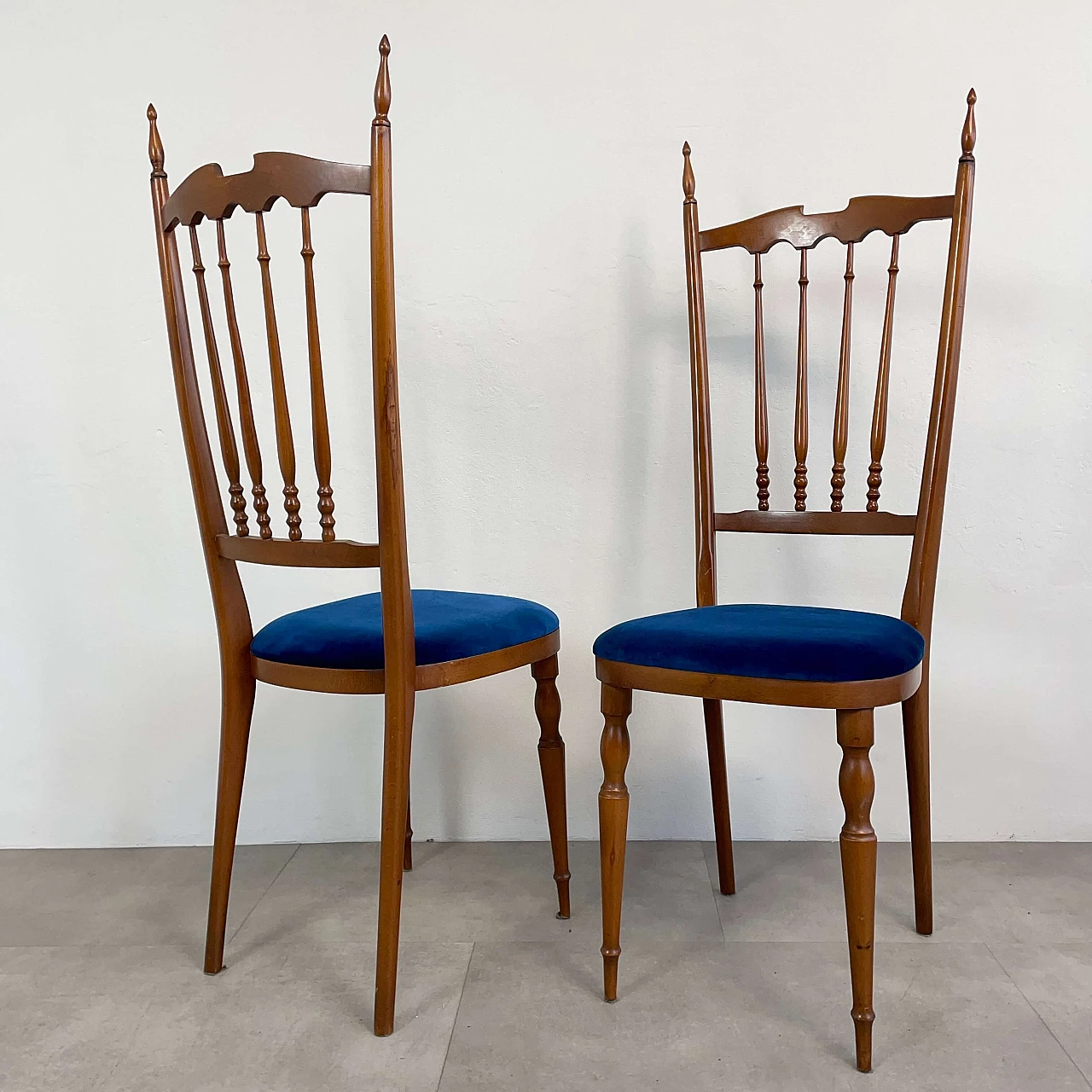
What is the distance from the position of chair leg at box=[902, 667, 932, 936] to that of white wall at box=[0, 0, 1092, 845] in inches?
16.8

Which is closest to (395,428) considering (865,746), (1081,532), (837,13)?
(865,746)

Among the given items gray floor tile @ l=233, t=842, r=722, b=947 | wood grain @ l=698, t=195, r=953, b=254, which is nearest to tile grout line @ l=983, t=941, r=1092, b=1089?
gray floor tile @ l=233, t=842, r=722, b=947

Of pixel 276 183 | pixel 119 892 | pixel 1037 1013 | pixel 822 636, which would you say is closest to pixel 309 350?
pixel 276 183

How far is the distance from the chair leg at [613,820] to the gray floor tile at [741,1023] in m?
0.08

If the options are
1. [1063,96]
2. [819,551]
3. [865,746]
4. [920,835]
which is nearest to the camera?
[865,746]

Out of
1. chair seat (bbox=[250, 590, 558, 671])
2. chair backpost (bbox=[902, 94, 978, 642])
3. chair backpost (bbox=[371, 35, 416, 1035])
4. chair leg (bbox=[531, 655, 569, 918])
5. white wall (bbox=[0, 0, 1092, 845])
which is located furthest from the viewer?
white wall (bbox=[0, 0, 1092, 845])

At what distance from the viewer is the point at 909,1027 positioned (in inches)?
51.8

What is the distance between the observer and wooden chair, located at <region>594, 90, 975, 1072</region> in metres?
1.22

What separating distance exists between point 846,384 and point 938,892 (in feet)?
3.03

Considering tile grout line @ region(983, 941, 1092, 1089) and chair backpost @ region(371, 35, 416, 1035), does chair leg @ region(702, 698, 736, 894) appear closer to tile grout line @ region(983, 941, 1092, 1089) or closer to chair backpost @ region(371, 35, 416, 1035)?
tile grout line @ region(983, 941, 1092, 1089)

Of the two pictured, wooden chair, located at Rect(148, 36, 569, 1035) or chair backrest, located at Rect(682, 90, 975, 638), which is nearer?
wooden chair, located at Rect(148, 36, 569, 1035)

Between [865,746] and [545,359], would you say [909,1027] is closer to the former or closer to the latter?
[865,746]

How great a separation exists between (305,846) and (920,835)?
4.02 ft

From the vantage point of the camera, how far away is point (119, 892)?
1832 mm
